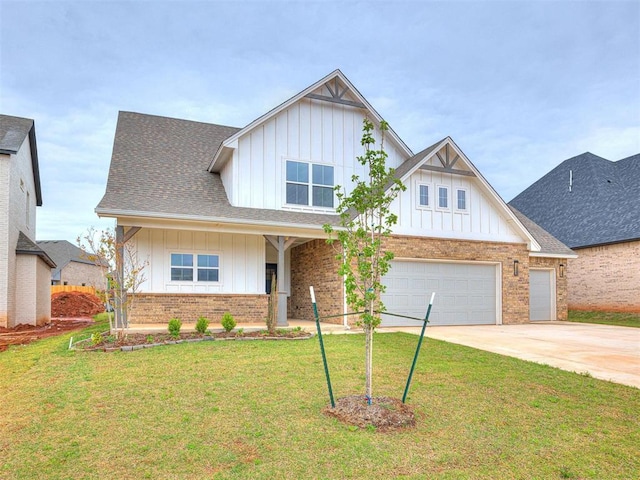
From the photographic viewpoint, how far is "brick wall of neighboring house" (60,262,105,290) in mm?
42875

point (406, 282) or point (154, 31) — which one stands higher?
point (154, 31)

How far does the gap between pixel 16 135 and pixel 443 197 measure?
15.4 meters

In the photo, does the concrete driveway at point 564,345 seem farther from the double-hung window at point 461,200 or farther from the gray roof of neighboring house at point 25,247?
the gray roof of neighboring house at point 25,247

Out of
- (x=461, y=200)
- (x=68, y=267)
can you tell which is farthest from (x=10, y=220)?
(x=68, y=267)

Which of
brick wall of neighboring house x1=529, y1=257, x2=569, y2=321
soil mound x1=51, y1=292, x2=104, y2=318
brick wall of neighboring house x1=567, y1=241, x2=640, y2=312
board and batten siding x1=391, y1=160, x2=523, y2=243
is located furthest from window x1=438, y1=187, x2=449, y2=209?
soil mound x1=51, y1=292, x2=104, y2=318

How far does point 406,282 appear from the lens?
1488cm

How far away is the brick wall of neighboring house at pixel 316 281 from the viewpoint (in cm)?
1409

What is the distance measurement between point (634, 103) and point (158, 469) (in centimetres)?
2473

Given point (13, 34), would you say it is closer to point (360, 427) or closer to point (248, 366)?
point (248, 366)

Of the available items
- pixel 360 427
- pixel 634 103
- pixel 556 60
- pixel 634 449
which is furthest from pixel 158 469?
pixel 634 103

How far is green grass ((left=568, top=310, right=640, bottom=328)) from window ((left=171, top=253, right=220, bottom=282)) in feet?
51.6

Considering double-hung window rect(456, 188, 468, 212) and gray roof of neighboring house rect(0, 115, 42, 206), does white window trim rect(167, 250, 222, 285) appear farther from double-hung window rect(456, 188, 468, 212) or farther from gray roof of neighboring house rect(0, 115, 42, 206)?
double-hung window rect(456, 188, 468, 212)

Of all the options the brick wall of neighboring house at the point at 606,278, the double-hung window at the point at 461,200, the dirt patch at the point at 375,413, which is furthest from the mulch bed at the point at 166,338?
the brick wall of neighboring house at the point at 606,278

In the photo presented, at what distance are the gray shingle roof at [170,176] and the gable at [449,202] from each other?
2.66m
